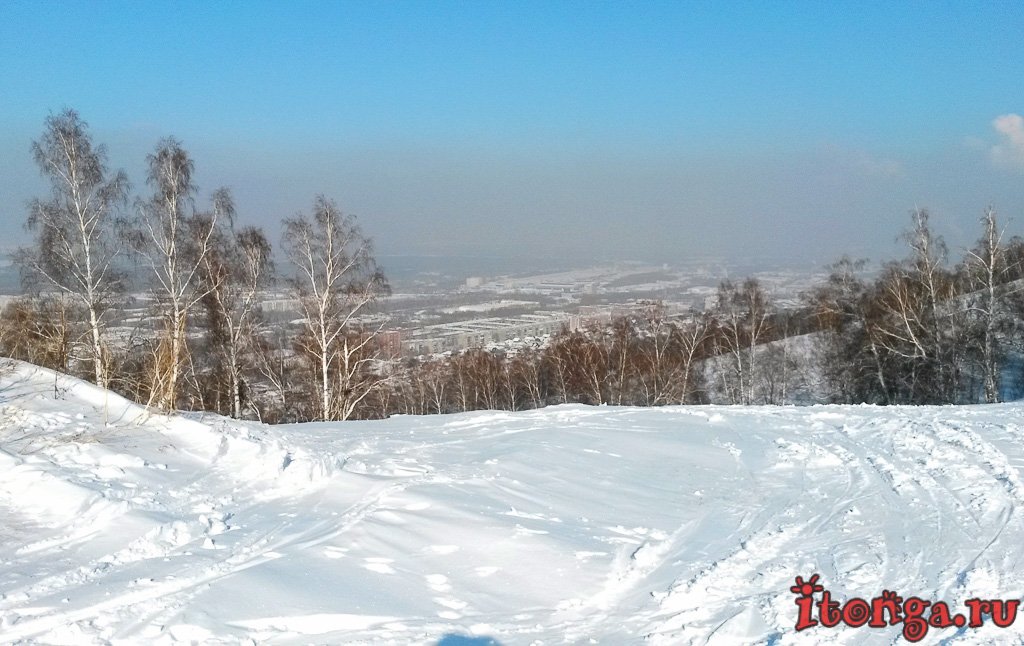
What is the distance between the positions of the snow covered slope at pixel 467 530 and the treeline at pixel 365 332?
2.00 meters

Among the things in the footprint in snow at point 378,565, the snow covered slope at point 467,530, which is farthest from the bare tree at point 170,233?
the footprint in snow at point 378,565

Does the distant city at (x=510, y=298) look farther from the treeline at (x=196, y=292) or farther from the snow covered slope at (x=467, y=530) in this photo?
the snow covered slope at (x=467, y=530)

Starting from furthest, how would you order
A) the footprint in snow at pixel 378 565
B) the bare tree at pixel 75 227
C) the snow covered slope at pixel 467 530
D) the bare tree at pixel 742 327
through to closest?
1. the bare tree at pixel 742 327
2. the bare tree at pixel 75 227
3. the footprint in snow at pixel 378 565
4. the snow covered slope at pixel 467 530

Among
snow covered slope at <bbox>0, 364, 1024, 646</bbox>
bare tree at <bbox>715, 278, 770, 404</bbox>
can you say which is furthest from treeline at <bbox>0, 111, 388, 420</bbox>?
bare tree at <bbox>715, 278, 770, 404</bbox>

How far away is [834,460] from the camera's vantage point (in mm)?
7578

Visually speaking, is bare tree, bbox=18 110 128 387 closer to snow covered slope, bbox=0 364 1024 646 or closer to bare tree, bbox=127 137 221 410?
bare tree, bbox=127 137 221 410

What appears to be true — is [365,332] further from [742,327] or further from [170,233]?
[742,327]

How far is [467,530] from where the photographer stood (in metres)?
5.22

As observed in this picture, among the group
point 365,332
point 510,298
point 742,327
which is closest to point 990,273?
point 742,327

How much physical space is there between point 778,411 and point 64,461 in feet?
30.3

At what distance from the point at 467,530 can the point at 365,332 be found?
12.8 metres

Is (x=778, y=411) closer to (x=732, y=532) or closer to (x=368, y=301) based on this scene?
(x=732, y=532)

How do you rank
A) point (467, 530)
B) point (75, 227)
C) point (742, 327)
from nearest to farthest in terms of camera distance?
point (467, 530) < point (75, 227) < point (742, 327)

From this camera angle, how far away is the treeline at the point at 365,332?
49.0ft
